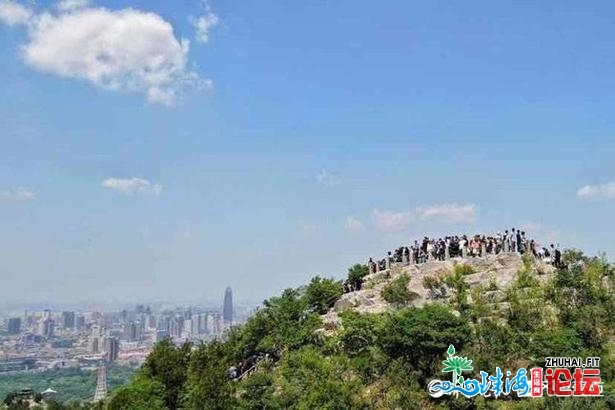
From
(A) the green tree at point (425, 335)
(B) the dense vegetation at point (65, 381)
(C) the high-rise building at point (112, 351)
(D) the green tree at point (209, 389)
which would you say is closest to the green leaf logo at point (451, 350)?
(A) the green tree at point (425, 335)

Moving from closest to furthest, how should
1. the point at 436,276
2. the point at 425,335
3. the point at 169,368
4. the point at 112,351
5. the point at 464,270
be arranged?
the point at 425,335, the point at 436,276, the point at 464,270, the point at 169,368, the point at 112,351

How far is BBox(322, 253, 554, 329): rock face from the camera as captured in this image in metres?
28.4

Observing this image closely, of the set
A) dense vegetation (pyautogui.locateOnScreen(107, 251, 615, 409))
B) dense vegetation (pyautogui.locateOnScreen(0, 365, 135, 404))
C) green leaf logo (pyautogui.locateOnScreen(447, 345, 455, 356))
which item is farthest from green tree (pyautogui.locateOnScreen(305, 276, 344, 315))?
dense vegetation (pyautogui.locateOnScreen(0, 365, 135, 404))

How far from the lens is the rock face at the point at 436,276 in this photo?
2842cm

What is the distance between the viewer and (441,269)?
29.8m

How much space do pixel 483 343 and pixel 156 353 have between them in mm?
18294

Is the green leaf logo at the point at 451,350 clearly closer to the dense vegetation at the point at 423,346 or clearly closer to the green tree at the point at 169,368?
the dense vegetation at the point at 423,346

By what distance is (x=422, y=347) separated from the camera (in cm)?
2408

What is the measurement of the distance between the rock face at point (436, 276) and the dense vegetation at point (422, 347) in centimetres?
53

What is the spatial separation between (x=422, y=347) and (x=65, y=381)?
128m

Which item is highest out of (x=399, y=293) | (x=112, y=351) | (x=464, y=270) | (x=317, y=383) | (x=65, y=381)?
(x=464, y=270)

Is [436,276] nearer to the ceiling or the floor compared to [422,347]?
nearer to the ceiling

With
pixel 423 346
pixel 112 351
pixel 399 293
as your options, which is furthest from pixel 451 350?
pixel 112 351

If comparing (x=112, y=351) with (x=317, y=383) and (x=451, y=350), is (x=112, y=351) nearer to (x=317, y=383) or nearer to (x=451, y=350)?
(x=317, y=383)
